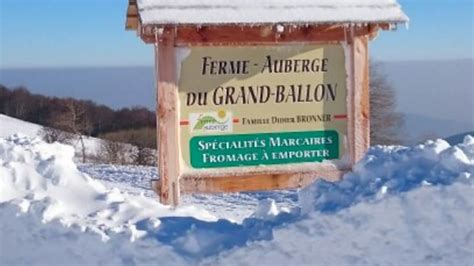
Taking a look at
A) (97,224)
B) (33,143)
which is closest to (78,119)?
(33,143)

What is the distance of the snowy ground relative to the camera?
4.73m

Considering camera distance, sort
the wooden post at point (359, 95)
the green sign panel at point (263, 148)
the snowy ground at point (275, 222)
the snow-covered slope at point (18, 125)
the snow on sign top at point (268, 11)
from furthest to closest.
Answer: the snow-covered slope at point (18, 125), the wooden post at point (359, 95), the green sign panel at point (263, 148), the snow on sign top at point (268, 11), the snowy ground at point (275, 222)

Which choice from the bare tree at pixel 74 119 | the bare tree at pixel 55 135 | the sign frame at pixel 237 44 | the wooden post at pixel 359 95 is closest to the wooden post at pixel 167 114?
the sign frame at pixel 237 44

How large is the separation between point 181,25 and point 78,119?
2624 centimetres

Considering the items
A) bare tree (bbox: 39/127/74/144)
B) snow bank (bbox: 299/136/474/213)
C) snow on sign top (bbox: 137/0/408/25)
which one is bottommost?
bare tree (bbox: 39/127/74/144)

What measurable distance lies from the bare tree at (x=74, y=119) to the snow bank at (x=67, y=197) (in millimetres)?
23829

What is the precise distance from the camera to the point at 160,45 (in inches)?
286

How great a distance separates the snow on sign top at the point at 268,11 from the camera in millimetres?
7121

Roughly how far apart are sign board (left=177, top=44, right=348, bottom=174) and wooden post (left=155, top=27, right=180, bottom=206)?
0.08 m

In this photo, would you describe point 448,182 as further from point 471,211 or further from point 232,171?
point 232,171

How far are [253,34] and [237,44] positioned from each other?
0.18m

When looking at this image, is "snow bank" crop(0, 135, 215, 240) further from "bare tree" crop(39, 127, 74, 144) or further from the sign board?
"bare tree" crop(39, 127, 74, 144)

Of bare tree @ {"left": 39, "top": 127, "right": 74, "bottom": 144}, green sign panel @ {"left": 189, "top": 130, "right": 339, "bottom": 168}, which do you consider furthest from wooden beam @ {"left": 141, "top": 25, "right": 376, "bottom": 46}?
bare tree @ {"left": 39, "top": 127, "right": 74, "bottom": 144}

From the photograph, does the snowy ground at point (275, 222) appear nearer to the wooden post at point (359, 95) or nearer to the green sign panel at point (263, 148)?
the green sign panel at point (263, 148)
